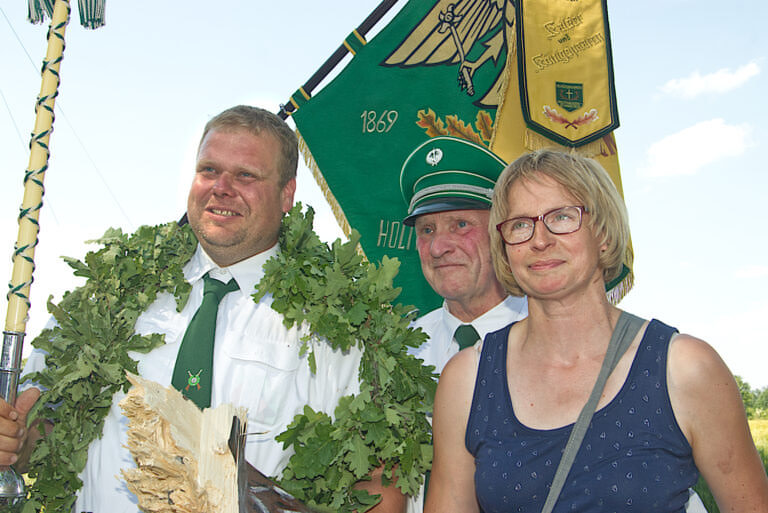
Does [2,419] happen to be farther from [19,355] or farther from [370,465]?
[370,465]

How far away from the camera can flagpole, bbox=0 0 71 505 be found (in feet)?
8.72

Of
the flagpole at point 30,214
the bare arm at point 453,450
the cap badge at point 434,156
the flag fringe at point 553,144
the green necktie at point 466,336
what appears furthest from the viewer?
the flag fringe at point 553,144

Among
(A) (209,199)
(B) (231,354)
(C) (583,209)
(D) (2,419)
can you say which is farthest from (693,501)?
(D) (2,419)

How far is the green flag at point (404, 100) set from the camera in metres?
5.73

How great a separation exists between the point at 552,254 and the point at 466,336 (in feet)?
4.43

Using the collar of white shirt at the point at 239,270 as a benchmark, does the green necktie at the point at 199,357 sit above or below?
below

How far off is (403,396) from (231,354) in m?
0.79

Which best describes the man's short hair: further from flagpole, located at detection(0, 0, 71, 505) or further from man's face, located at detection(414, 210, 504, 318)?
man's face, located at detection(414, 210, 504, 318)

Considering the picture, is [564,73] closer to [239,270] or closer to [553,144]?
[553,144]

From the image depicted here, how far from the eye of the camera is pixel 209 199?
2.97 meters

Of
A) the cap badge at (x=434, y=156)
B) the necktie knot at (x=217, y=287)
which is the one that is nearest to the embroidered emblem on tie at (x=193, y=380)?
the necktie knot at (x=217, y=287)

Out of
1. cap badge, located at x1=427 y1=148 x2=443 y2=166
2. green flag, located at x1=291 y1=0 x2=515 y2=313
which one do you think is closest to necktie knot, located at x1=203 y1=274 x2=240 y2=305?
cap badge, located at x1=427 y1=148 x2=443 y2=166

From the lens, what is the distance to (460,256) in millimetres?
3482

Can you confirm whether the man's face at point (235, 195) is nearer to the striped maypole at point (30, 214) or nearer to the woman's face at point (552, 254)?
the striped maypole at point (30, 214)
